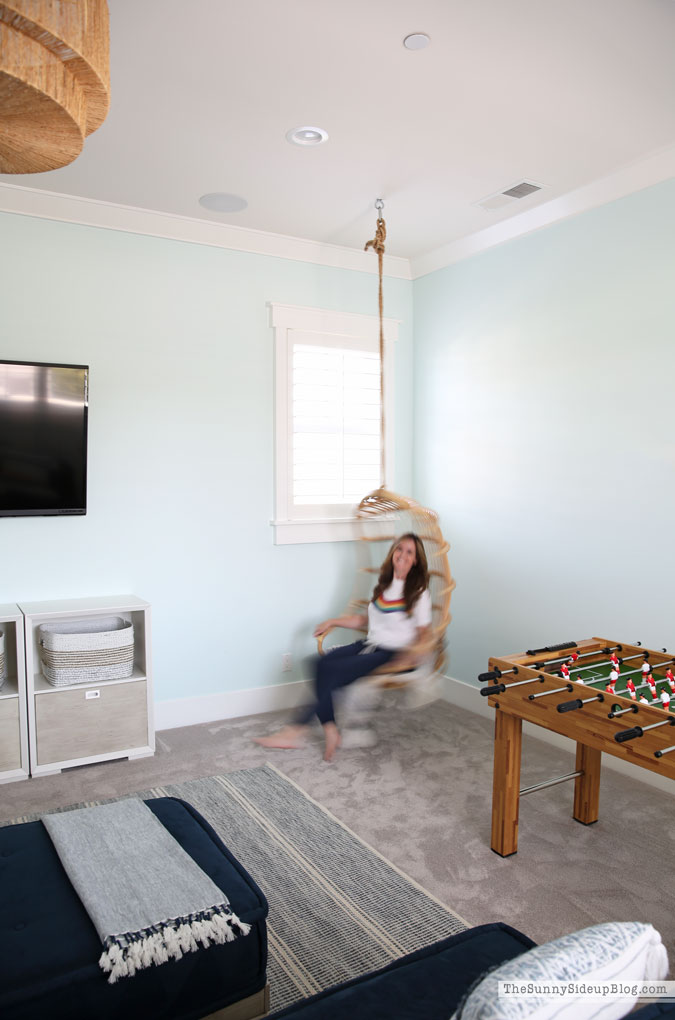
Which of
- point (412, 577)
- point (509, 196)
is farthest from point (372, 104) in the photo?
point (412, 577)

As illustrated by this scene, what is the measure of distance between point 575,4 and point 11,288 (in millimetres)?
2704

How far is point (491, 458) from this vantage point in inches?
164

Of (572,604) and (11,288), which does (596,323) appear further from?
(11,288)

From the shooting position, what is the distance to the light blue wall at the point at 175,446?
3.58 meters

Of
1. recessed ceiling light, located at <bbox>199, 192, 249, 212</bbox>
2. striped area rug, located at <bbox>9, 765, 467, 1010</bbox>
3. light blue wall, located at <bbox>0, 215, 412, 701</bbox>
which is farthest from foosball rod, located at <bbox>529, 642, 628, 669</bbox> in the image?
recessed ceiling light, located at <bbox>199, 192, 249, 212</bbox>

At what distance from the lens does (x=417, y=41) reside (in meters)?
2.30

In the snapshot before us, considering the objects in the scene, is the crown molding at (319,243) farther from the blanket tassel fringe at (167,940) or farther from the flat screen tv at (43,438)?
the blanket tassel fringe at (167,940)

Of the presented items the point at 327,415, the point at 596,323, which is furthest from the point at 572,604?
the point at 327,415

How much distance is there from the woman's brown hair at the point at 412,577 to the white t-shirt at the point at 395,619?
0.02m

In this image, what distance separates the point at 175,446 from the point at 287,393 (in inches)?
29.7

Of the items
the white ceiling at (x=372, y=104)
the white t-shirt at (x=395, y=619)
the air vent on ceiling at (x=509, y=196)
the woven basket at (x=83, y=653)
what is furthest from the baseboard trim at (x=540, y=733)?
→ the air vent on ceiling at (x=509, y=196)

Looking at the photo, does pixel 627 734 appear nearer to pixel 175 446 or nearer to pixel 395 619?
pixel 395 619

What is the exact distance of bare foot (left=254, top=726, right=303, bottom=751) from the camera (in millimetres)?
3670

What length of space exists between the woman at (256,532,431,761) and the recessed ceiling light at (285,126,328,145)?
197cm
